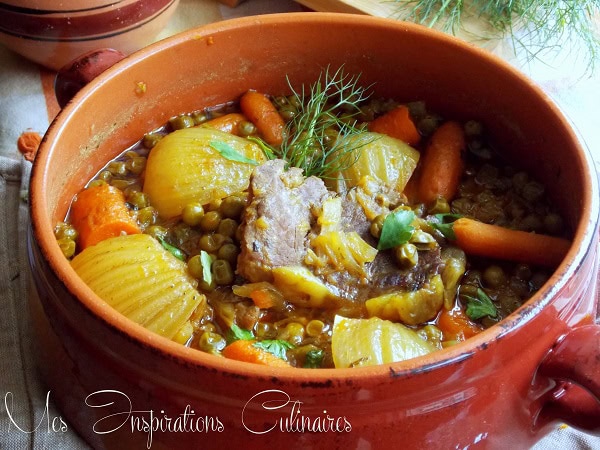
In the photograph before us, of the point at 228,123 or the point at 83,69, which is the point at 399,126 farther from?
the point at 83,69

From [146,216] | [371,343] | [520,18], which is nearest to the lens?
[371,343]

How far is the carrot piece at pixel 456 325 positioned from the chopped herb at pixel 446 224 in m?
0.24

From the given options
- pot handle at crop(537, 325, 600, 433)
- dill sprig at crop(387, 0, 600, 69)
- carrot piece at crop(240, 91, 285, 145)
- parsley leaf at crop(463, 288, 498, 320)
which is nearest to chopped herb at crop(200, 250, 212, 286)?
carrot piece at crop(240, 91, 285, 145)

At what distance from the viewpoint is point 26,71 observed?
335cm

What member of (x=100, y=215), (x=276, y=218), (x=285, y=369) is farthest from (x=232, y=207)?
(x=285, y=369)

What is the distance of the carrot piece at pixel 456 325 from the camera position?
1.93 m

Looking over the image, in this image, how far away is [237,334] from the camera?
1.92m

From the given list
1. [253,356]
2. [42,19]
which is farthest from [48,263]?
[42,19]

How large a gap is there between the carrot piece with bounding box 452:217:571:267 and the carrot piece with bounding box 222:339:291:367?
2.04 ft

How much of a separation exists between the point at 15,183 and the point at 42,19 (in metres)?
0.72

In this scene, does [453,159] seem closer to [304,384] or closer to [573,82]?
[304,384]

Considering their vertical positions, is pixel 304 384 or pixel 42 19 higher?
pixel 304 384

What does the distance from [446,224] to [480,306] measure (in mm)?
278

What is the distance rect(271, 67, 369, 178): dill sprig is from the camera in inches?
91.4
